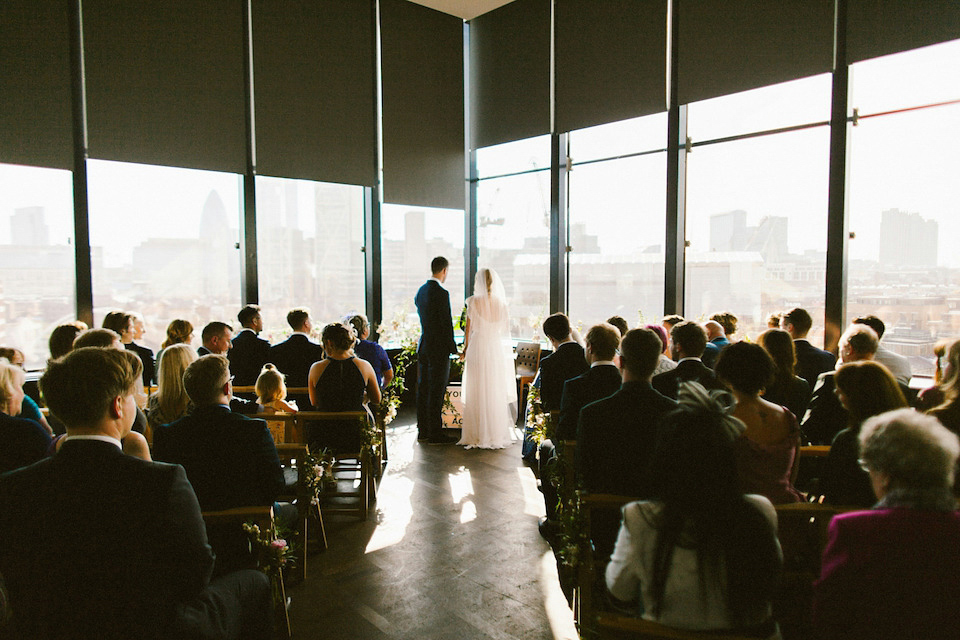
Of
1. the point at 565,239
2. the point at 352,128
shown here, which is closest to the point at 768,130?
the point at 565,239

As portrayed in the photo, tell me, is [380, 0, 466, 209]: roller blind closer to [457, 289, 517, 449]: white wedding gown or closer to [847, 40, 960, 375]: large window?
[457, 289, 517, 449]: white wedding gown

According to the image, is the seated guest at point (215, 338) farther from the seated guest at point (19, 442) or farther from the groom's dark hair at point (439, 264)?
the groom's dark hair at point (439, 264)

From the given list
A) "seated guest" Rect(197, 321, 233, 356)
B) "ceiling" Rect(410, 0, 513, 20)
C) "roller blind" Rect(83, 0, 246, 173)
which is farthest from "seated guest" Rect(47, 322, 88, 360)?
"ceiling" Rect(410, 0, 513, 20)

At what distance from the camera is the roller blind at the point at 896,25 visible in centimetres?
459

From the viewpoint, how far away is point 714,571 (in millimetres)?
1532

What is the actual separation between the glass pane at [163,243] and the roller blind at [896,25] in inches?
242

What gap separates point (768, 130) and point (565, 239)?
2584mm

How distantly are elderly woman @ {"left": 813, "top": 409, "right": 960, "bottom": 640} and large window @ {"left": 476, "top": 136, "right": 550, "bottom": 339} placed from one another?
6132mm

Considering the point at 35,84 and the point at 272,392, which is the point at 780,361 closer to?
the point at 272,392

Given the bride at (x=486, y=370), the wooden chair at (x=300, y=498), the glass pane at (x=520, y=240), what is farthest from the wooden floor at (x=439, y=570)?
the glass pane at (x=520, y=240)

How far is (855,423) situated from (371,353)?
149 inches

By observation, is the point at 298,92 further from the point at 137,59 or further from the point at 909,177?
the point at 909,177

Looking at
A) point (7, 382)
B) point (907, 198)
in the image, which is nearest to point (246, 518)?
point (7, 382)

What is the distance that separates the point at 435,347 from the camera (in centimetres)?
633
